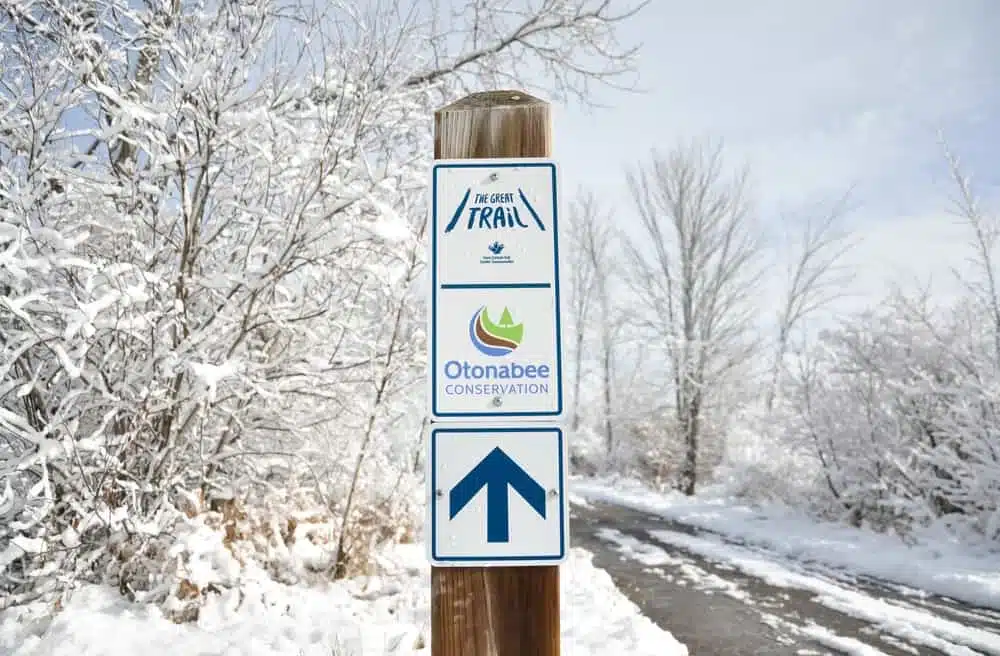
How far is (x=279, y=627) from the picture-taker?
12.5ft

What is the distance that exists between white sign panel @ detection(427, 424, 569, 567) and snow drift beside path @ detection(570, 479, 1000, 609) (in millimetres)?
7007

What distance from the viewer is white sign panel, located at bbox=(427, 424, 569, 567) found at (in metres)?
1.57

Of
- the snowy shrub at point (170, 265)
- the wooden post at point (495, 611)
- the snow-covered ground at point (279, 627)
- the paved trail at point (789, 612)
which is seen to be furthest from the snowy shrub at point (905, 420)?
the wooden post at point (495, 611)

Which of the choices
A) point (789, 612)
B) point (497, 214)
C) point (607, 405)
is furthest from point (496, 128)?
point (607, 405)

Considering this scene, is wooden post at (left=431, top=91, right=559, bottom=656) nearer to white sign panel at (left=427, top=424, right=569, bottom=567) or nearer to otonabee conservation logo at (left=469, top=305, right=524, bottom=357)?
white sign panel at (left=427, top=424, right=569, bottom=567)

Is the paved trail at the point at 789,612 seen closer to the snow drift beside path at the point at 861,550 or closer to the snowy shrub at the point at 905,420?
the snow drift beside path at the point at 861,550

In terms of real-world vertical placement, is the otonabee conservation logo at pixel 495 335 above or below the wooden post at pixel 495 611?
above

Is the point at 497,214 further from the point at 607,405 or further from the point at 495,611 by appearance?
the point at 607,405

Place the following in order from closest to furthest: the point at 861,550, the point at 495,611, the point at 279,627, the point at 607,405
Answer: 1. the point at 495,611
2. the point at 279,627
3. the point at 861,550
4. the point at 607,405

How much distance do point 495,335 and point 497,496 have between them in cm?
41

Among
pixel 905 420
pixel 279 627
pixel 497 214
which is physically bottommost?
pixel 279 627

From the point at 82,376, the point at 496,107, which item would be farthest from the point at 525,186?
the point at 82,376

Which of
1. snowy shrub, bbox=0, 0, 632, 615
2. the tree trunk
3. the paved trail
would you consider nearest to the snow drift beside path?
the paved trail

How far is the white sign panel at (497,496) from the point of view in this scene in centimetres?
157
